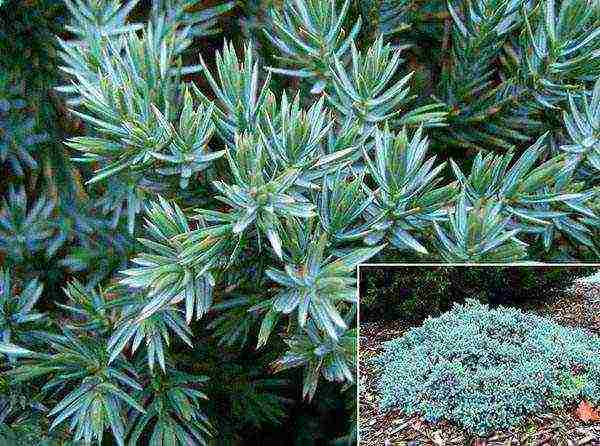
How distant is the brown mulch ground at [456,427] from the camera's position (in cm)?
109

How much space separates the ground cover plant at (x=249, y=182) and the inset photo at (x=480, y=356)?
47mm

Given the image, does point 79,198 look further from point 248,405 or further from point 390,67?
point 390,67

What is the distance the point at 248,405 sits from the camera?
1717mm

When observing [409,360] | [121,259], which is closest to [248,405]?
[121,259]

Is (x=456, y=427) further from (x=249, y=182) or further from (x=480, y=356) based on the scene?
(x=249, y=182)

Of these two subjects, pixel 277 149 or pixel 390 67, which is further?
pixel 390 67

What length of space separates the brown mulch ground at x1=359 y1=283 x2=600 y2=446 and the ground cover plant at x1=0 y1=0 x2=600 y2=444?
0.04 m

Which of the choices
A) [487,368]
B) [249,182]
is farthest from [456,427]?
[249,182]

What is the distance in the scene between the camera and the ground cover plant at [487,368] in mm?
1095

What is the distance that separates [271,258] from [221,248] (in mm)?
129

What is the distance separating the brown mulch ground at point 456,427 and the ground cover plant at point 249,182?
4 centimetres

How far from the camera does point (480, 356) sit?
44.1 inches

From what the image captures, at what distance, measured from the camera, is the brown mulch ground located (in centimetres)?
109

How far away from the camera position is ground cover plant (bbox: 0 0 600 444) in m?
1.17
